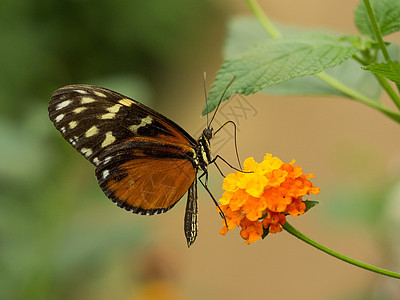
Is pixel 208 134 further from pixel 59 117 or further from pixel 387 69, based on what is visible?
pixel 387 69

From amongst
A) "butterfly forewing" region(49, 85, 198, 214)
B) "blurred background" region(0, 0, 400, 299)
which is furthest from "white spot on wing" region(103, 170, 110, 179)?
"blurred background" region(0, 0, 400, 299)

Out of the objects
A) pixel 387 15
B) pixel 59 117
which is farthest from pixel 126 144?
pixel 387 15

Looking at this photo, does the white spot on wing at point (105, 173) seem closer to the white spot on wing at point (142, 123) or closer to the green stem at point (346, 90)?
the white spot on wing at point (142, 123)

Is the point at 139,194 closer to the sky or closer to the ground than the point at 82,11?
closer to the ground

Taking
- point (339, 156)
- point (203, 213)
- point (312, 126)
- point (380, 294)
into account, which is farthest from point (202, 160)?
point (312, 126)

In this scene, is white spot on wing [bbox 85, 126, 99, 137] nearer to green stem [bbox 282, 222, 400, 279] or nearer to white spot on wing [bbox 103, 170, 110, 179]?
white spot on wing [bbox 103, 170, 110, 179]

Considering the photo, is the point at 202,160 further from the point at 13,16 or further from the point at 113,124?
the point at 13,16

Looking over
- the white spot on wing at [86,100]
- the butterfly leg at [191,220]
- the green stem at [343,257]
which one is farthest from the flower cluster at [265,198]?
the white spot on wing at [86,100]
